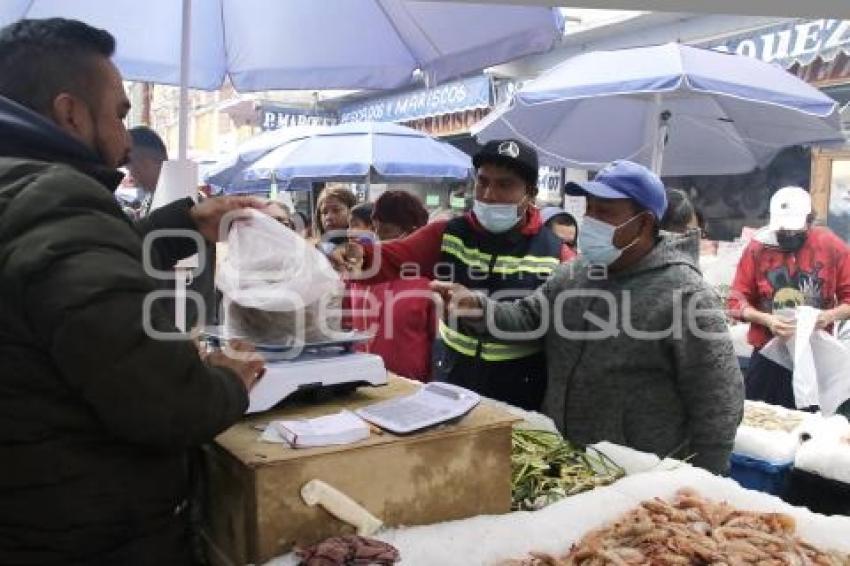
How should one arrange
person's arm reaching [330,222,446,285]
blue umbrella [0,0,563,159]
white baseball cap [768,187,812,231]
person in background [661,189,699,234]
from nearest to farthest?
person's arm reaching [330,222,446,285] < blue umbrella [0,0,563,159] < person in background [661,189,699,234] < white baseball cap [768,187,812,231]

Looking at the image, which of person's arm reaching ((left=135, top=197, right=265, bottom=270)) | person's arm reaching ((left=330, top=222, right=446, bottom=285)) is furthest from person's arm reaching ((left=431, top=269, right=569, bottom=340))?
person's arm reaching ((left=135, top=197, right=265, bottom=270))

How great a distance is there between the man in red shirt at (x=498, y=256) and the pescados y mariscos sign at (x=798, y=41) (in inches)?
163

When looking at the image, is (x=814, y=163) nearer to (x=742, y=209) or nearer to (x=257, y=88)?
(x=742, y=209)

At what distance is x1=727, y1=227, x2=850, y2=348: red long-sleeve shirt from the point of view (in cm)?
420

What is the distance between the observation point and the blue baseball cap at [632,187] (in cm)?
244

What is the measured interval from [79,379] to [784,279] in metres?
4.10

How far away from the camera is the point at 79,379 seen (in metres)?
1.12

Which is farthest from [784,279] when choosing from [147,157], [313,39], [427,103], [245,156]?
[427,103]

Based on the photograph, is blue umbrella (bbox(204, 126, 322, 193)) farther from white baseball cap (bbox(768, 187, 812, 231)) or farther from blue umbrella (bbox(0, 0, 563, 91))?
white baseball cap (bbox(768, 187, 812, 231))

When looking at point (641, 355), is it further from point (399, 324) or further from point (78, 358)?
point (78, 358)

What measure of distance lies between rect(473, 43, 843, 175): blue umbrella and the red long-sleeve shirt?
73 centimetres

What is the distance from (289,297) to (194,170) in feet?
4.28

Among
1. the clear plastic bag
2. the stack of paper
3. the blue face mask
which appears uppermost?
the blue face mask

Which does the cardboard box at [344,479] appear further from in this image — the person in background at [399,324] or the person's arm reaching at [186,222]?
the person in background at [399,324]
